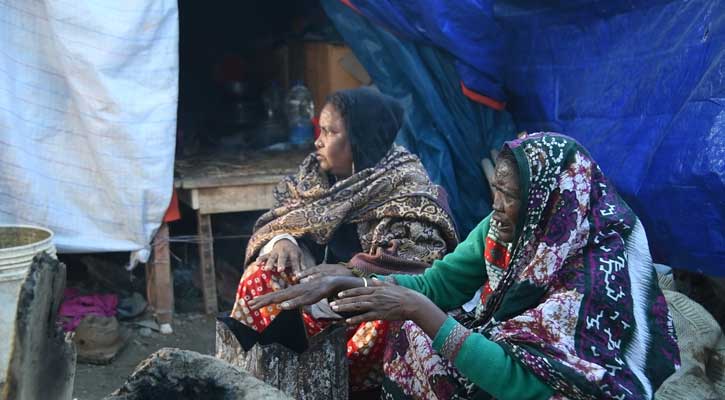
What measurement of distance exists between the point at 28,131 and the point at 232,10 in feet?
8.51

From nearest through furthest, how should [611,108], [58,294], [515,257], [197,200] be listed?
1. [58,294]
2. [515,257]
3. [611,108]
4. [197,200]

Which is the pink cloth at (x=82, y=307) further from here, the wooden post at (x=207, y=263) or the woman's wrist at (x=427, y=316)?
the woman's wrist at (x=427, y=316)

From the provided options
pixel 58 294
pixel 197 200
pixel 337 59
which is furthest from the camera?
pixel 337 59

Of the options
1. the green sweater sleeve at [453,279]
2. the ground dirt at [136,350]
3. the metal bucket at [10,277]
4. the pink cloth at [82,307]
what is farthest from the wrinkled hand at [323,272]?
the pink cloth at [82,307]

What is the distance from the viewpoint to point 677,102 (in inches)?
148

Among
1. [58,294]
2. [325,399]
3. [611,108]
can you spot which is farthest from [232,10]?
[58,294]

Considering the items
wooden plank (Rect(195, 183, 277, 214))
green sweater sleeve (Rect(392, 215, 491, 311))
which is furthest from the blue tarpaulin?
green sweater sleeve (Rect(392, 215, 491, 311))

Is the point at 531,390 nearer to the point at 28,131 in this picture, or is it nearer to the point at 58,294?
the point at 58,294

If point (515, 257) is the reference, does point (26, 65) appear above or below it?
above

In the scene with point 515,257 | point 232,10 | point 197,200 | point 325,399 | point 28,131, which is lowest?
point 325,399

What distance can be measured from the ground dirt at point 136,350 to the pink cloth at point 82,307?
0.14 meters

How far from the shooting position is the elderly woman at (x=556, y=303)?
2.30 m

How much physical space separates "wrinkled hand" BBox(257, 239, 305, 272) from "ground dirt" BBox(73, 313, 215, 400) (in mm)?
1243

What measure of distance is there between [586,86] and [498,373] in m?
2.44
